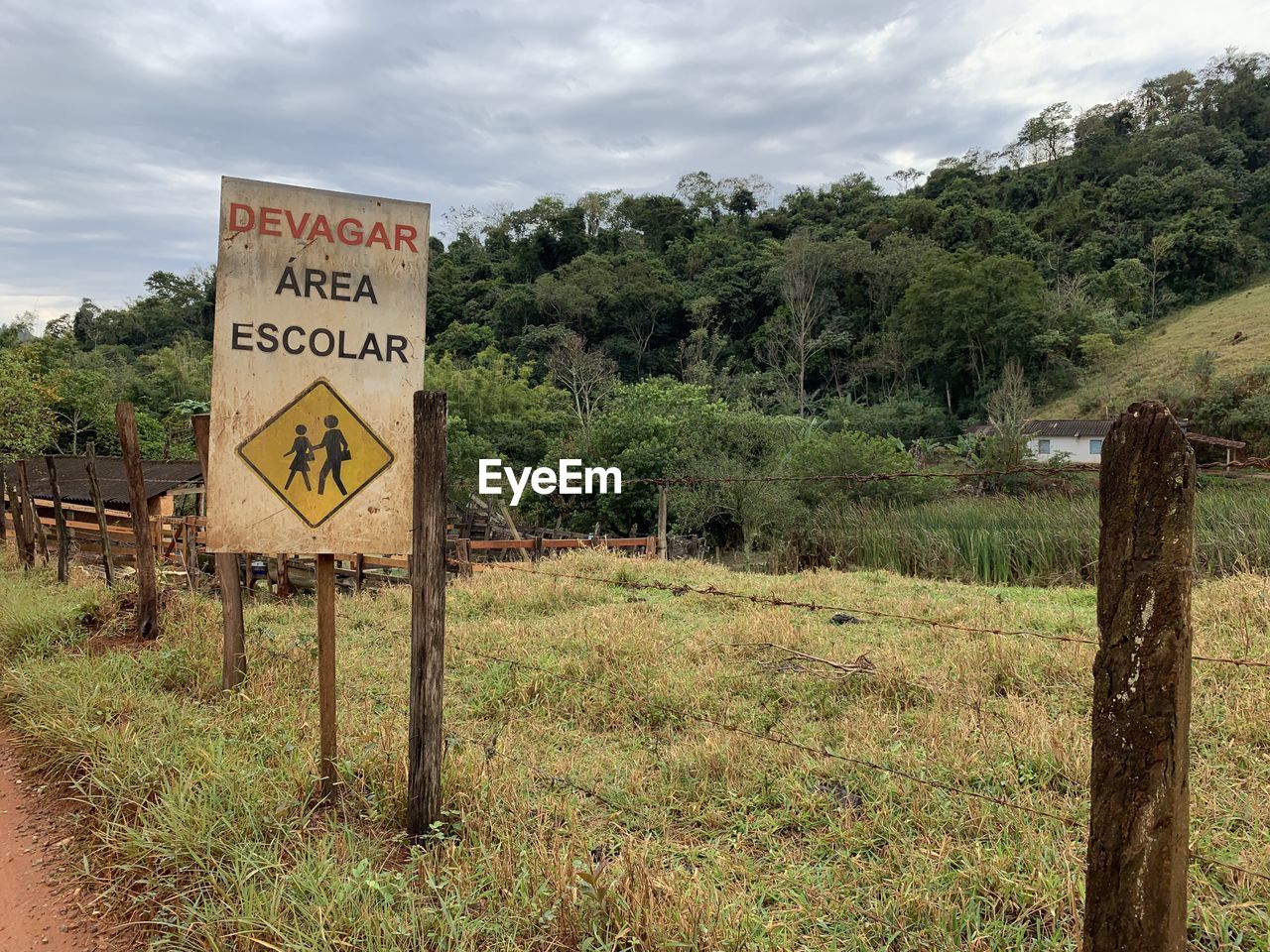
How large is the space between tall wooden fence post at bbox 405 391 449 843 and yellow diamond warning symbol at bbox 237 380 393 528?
12.4 inches

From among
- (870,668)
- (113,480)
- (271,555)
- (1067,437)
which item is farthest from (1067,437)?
(113,480)

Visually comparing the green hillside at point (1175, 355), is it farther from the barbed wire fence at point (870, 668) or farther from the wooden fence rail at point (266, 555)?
the barbed wire fence at point (870, 668)

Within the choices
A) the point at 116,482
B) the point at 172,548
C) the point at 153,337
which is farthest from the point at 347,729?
the point at 153,337

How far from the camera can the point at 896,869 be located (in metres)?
2.65

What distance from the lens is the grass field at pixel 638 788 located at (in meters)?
2.36

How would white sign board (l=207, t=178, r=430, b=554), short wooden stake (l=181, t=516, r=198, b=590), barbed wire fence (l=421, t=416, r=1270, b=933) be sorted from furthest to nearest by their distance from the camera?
1. short wooden stake (l=181, t=516, r=198, b=590)
2. white sign board (l=207, t=178, r=430, b=554)
3. barbed wire fence (l=421, t=416, r=1270, b=933)

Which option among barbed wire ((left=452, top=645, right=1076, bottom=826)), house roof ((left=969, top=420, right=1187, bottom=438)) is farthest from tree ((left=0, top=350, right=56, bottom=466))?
house roof ((left=969, top=420, right=1187, bottom=438))

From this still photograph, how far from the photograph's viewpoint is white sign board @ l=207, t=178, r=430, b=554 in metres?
3.08

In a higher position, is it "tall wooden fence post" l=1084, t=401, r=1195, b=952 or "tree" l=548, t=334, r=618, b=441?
"tree" l=548, t=334, r=618, b=441

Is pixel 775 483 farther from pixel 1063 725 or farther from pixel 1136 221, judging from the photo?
pixel 1136 221

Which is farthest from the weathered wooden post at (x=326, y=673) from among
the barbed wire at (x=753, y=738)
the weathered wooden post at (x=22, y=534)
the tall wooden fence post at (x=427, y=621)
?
the weathered wooden post at (x=22, y=534)

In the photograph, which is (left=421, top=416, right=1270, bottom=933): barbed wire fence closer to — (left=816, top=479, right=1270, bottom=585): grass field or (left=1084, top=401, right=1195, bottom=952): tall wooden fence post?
(left=1084, top=401, right=1195, bottom=952): tall wooden fence post

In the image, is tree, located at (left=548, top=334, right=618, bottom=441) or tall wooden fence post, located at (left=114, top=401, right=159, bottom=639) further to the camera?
tree, located at (left=548, top=334, right=618, bottom=441)

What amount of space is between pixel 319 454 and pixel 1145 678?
2846 millimetres
